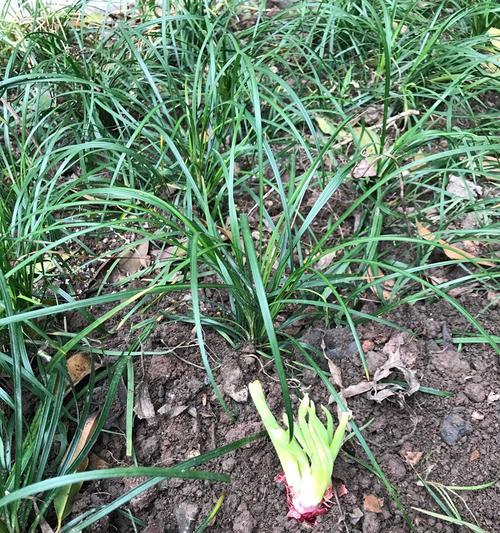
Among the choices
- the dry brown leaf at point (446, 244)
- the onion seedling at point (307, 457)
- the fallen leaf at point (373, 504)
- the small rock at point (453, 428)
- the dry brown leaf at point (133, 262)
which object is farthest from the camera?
the dry brown leaf at point (133, 262)

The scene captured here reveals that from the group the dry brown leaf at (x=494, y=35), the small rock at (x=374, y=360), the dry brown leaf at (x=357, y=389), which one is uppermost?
the dry brown leaf at (x=494, y=35)

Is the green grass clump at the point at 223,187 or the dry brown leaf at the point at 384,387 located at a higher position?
the green grass clump at the point at 223,187

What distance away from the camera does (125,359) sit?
1478 mm

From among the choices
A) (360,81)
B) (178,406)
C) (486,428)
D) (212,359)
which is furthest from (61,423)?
(360,81)

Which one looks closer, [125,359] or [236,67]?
[125,359]

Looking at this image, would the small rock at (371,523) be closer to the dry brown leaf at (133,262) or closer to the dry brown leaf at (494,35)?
the dry brown leaf at (133,262)

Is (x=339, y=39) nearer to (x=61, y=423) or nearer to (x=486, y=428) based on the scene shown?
(x=486, y=428)

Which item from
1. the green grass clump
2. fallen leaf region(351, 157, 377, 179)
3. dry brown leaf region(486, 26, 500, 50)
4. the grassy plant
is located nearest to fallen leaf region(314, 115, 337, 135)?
the green grass clump

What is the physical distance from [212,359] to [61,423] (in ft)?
1.46

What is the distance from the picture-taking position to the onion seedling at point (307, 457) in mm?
A: 1249

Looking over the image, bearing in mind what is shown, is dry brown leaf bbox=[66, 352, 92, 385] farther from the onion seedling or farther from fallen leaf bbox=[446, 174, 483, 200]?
fallen leaf bbox=[446, 174, 483, 200]

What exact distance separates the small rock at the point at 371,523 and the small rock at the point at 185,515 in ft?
1.33

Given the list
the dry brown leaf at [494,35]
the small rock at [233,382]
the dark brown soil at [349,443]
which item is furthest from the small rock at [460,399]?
the dry brown leaf at [494,35]

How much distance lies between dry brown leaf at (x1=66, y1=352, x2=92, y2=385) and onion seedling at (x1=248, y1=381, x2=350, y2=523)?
22.6 inches
